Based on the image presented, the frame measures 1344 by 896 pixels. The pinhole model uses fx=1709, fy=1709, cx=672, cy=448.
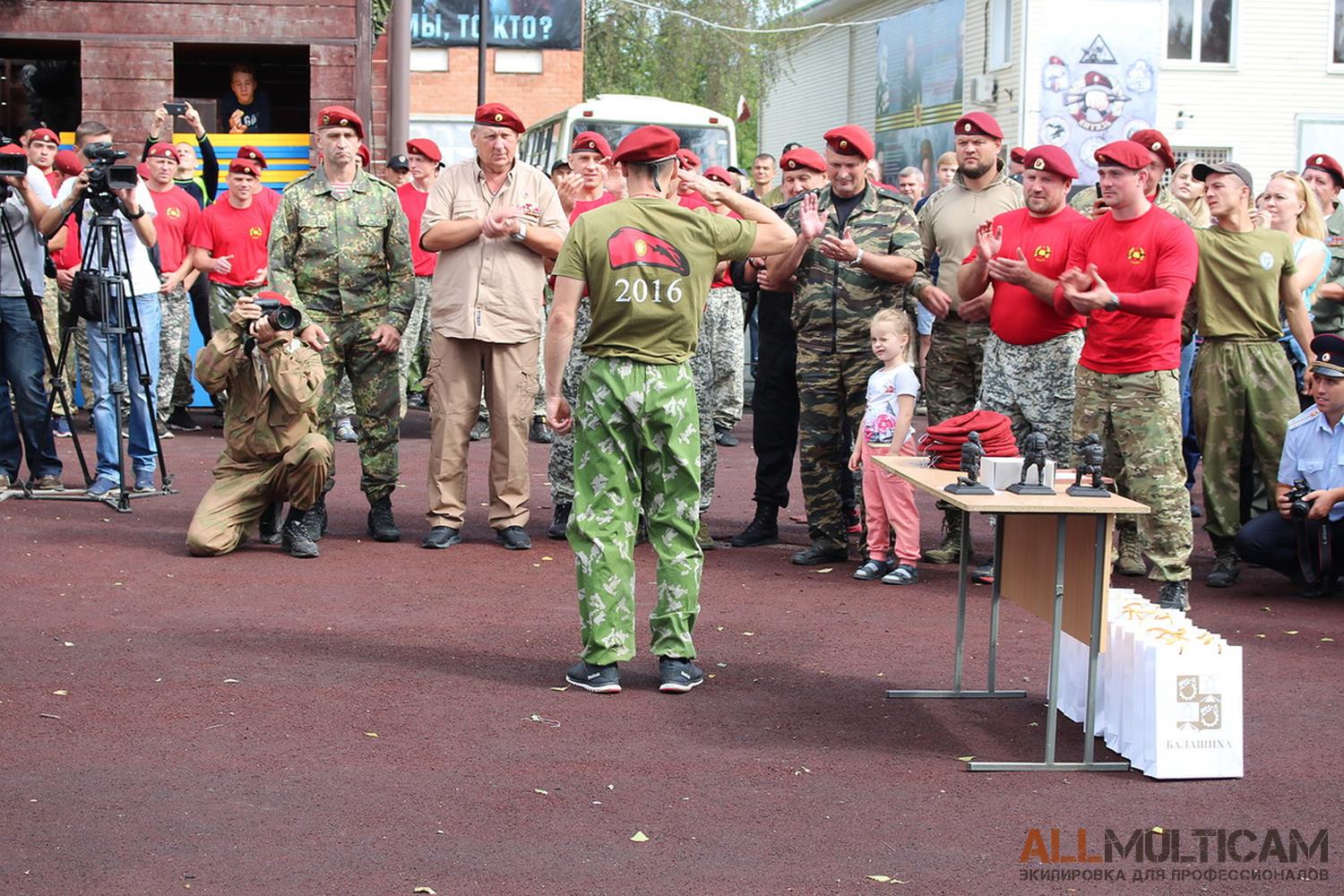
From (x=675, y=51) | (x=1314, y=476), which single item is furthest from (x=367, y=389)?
(x=675, y=51)

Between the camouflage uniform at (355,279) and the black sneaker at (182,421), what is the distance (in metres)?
5.13

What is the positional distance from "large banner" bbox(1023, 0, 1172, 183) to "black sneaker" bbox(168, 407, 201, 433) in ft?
62.0

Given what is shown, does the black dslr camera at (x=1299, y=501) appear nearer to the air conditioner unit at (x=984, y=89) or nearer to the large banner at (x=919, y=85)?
the air conditioner unit at (x=984, y=89)

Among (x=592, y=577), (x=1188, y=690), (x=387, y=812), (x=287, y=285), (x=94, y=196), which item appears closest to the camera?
(x=387, y=812)

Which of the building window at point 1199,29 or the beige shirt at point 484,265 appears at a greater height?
the building window at point 1199,29

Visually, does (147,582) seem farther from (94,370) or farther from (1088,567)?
(1088,567)

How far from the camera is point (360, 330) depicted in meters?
9.22

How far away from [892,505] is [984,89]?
24.1m

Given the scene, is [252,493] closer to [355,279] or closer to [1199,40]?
[355,279]

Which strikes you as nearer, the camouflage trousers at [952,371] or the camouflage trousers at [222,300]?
the camouflage trousers at [952,371]

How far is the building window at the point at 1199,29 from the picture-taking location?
30078 mm

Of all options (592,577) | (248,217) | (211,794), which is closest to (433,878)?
(211,794)

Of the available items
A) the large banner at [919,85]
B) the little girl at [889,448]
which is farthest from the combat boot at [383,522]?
the large banner at [919,85]

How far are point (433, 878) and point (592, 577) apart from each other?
200 cm
